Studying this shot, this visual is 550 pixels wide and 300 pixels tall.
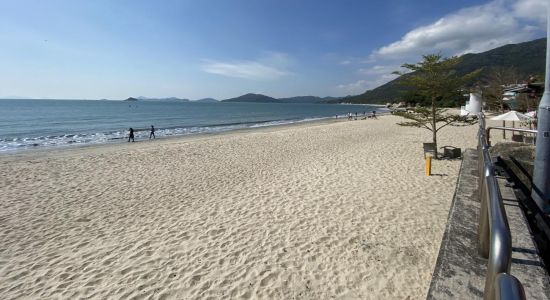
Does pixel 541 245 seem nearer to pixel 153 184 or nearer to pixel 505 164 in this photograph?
pixel 505 164

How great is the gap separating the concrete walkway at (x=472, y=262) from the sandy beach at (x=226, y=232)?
3.78 ft

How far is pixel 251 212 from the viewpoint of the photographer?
7.04m

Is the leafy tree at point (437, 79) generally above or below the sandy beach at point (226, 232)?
above

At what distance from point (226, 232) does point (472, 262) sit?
4.48 meters

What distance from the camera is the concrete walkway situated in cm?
235

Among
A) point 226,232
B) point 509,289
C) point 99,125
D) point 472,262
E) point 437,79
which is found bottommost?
point 226,232

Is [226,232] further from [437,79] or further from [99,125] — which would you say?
[99,125]

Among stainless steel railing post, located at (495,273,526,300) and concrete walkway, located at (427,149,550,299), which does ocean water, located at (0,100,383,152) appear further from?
stainless steel railing post, located at (495,273,526,300)

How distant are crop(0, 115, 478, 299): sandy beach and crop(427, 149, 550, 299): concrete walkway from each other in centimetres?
115

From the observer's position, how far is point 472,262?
2.87 m

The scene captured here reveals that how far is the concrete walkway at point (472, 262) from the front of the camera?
2354 millimetres

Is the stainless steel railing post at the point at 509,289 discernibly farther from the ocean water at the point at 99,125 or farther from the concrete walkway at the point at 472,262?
the ocean water at the point at 99,125

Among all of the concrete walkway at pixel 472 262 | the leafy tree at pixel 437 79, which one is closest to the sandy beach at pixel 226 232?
the concrete walkway at pixel 472 262

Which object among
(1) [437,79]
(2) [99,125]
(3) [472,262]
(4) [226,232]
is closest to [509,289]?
(3) [472,262]
